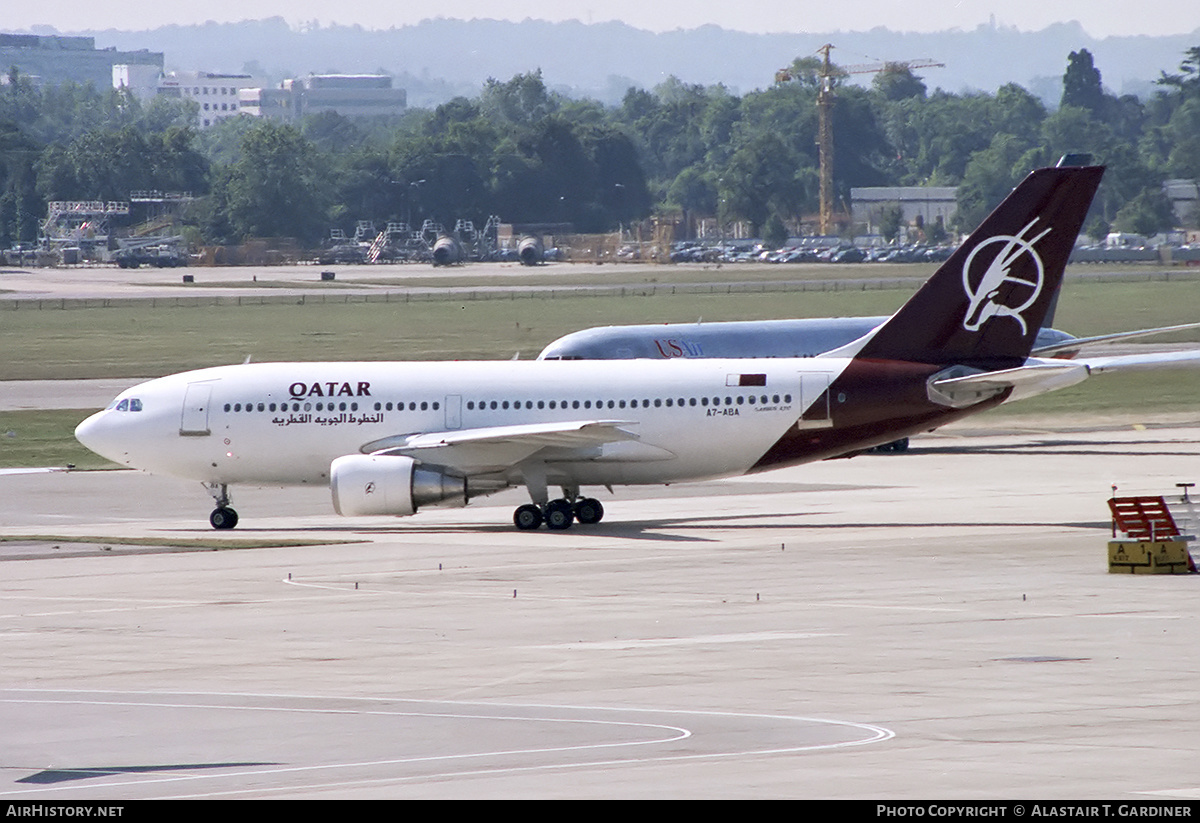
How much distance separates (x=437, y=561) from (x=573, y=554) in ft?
8.96

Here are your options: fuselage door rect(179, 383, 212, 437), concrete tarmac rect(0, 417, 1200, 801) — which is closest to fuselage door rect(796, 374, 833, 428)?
concrete tarmac rect(0, 417, 1200, 801)

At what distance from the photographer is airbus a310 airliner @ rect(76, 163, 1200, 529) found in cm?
4141

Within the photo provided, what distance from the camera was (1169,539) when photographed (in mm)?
33125

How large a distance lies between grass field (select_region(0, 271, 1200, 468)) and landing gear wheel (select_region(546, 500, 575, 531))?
22550mm

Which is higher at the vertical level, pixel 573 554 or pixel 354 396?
pixel 354 396

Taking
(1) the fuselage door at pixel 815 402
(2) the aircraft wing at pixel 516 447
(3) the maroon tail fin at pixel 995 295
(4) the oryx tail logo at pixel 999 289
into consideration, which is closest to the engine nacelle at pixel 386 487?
(2) the aircraft wing at pixel 516 447

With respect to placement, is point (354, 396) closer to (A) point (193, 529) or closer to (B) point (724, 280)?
(A) point (193, 529)

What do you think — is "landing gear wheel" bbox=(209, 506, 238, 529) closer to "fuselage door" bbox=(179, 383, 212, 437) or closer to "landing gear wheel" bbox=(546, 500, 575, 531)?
"fuselage door" bbox=(179, 383, 212, 437)

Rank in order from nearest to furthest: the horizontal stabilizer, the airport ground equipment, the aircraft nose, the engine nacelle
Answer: the airport ground equipment → the engine nacelle → the horizontal stabilizer → the aircraft nose

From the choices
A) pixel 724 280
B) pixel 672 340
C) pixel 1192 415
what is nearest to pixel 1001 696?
pixel 672 340

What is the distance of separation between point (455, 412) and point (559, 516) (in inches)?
137

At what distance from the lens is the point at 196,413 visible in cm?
4434

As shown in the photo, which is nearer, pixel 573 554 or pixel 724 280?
pixel 573 554

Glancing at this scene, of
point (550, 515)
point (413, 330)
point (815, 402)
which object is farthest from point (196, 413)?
point (413, 330)
